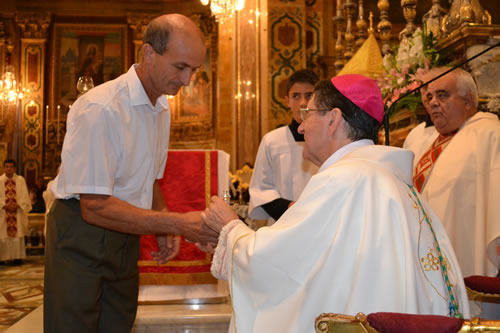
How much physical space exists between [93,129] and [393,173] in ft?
4.02

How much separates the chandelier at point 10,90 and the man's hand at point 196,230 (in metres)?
14.1

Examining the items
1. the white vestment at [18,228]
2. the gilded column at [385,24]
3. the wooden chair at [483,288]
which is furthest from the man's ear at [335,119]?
the white vestment at [18,228]

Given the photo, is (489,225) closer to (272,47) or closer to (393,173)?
(393,173)

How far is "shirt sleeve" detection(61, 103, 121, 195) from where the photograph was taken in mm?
2221

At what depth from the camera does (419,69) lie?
147 inches

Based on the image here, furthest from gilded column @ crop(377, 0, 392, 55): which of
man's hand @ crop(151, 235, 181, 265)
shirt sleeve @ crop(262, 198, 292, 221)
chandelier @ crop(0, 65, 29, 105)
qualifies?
chandelier @ crop(0, 65, 29, 105)

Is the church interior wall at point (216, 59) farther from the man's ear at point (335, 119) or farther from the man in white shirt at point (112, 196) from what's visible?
the man's ear at point (335, 119)

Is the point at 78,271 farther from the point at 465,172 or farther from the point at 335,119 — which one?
the point at 465,172

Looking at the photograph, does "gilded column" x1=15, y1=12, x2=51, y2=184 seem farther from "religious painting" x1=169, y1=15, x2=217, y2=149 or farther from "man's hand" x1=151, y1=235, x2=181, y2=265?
"man's hand" x1=151, y1=235, x2=181, y2=265

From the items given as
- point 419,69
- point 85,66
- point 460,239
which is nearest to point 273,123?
point 419,69

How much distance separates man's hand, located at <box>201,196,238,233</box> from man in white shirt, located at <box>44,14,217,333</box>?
58 mm

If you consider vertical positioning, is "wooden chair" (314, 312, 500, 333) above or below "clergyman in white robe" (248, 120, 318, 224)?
below

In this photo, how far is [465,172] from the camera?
10.8 ft

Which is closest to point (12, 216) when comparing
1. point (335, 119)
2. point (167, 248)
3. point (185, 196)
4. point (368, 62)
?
point (185, 196)
